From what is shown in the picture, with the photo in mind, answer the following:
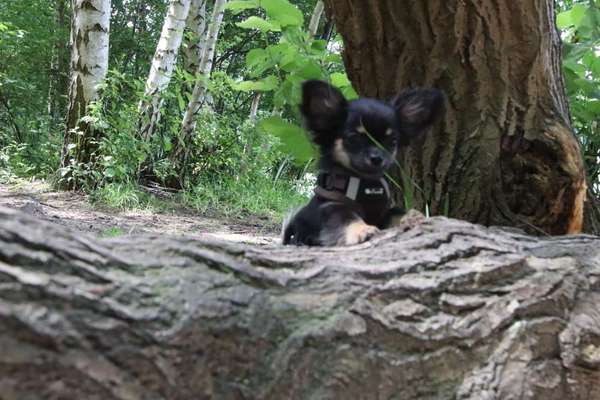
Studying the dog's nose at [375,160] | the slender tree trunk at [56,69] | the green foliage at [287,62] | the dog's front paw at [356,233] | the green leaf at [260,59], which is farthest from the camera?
the slender tree trunk at [56,69]

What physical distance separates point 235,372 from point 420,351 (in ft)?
1.94

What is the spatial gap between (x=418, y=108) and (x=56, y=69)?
14.7m

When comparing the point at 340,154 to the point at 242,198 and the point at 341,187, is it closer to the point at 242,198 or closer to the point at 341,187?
the point at 341,187

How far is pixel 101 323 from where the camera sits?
4.00 ft

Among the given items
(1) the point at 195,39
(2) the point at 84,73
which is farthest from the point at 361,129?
(1) the point at 195,39

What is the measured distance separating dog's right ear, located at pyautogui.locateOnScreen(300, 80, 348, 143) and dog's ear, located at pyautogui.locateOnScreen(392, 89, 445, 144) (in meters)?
0.33

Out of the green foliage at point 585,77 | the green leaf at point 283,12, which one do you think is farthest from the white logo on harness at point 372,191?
the green foliage at point 585,77

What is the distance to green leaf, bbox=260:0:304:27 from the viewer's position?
3.33 meters

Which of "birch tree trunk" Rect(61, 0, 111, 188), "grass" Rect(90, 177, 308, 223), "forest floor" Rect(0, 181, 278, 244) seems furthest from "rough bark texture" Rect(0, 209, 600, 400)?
"birch tree trunk" Rect(61, 0, 111, 188)

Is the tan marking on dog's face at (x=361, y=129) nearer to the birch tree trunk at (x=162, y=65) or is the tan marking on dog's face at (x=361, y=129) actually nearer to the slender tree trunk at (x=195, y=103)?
the birch tree trunk at (x=162, y=65)

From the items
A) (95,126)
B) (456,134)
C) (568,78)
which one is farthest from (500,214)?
(95,126)

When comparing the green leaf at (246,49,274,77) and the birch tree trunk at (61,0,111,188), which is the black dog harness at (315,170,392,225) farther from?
the birch tree trunk at (61,0,111,188)

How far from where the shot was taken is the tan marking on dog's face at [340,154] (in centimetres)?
319

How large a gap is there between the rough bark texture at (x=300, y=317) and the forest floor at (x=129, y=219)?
13.3ft
